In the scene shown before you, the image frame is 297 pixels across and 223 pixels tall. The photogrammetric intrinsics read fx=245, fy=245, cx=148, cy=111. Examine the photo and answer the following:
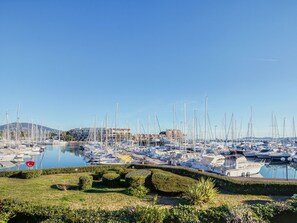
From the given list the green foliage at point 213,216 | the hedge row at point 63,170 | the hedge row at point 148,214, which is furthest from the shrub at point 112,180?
the green foliage at point 213,216

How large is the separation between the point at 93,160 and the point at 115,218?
119 ft

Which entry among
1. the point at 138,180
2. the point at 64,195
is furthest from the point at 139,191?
the point at 64,195

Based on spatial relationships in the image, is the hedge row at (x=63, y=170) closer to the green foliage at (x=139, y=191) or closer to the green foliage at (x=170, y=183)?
the green foliage at (x=139, y=191)

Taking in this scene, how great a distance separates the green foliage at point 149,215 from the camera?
7.03 metres

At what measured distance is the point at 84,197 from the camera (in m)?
13.0

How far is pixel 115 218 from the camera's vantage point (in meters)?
7.03

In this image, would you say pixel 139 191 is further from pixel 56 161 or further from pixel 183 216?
pixel 56 161

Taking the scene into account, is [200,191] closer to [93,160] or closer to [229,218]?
[229,218]

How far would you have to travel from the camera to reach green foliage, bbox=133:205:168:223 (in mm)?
7031

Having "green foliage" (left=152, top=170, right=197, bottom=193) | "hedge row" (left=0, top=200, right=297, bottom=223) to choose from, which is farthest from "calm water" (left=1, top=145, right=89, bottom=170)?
"hedge row" (left=0, top=200, right=297, bottom=223)

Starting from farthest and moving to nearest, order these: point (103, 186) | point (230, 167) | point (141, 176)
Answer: point (230, 167), point (103, 186), point (141, 176)

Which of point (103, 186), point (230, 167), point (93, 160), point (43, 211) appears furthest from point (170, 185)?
point (93, 160)

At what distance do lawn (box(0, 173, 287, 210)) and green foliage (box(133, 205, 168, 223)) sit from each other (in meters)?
3.84

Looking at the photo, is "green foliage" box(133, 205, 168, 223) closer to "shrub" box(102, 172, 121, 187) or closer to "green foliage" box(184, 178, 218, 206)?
"green foliage" box(184, 178, 218, 206)
